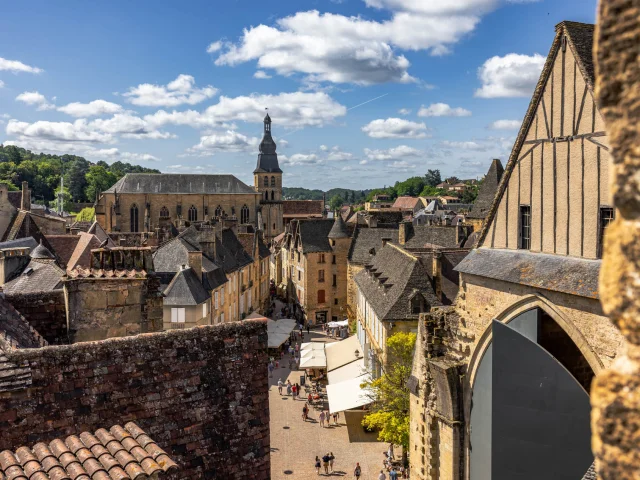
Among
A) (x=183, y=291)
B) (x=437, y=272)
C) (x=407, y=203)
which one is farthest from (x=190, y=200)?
(x=437, y=272)

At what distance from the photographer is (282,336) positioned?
37.7 metres

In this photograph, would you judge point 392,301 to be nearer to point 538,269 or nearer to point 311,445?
point 311,445

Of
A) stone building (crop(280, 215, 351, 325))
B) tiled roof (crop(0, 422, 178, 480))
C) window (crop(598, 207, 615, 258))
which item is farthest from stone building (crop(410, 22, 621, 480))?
stone building (crop(280, 215, 351, 325))

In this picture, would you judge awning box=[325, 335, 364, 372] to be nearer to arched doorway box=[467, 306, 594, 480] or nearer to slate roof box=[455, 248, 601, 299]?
arched doorway box=[467, 306, 594, 480]

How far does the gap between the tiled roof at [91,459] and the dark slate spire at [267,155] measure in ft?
288

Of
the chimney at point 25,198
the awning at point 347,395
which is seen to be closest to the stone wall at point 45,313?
the awning at point 347,395

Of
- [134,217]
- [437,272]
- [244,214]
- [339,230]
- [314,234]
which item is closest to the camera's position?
[437,272]

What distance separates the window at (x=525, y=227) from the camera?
11.6 m

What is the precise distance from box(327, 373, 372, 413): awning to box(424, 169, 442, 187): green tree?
568ft

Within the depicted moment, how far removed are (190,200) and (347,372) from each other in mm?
61462

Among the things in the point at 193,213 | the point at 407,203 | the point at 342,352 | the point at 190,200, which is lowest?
the point at 342,352

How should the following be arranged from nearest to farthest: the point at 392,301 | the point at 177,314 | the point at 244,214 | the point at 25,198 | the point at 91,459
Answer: the point at 91,459, the point at 392,301, the point at 177,314, the point at 25,198, the point at 244,214

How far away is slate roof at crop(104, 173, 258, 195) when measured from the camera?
84062 millimetres

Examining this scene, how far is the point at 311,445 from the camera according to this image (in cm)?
2380
